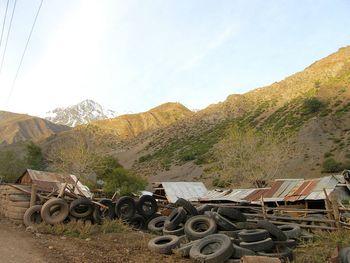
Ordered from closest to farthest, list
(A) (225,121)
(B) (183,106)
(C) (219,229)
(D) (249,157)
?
(C) (219,229) → (D) (249,157) → (A) (225,121) → (B) (183,106)

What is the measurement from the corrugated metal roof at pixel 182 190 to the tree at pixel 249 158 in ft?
30.4

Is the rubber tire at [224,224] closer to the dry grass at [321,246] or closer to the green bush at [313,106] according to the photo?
the dry grass at [321,246]

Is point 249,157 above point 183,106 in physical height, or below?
below

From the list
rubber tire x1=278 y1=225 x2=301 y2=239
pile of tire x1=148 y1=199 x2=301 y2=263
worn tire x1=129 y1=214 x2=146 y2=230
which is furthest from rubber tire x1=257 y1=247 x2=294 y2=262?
worn tire x1=129 y1=214 x2=146 y2=230

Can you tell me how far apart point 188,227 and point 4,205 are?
9601mm

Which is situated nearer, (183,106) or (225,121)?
(225,121)

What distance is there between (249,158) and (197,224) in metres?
30.1

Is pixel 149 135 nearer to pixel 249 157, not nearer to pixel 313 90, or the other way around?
pixel 313 90

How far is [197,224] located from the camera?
1455 centimetres

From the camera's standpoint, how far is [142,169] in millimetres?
74062

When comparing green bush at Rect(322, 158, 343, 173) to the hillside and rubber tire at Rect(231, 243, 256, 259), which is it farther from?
rubber tire at Rect(231, 243, 256, 259)

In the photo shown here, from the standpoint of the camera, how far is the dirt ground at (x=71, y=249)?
995 centimetres

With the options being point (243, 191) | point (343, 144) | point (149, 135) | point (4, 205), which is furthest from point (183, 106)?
point (4, 205)

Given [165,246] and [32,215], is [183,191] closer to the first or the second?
[32,215]
